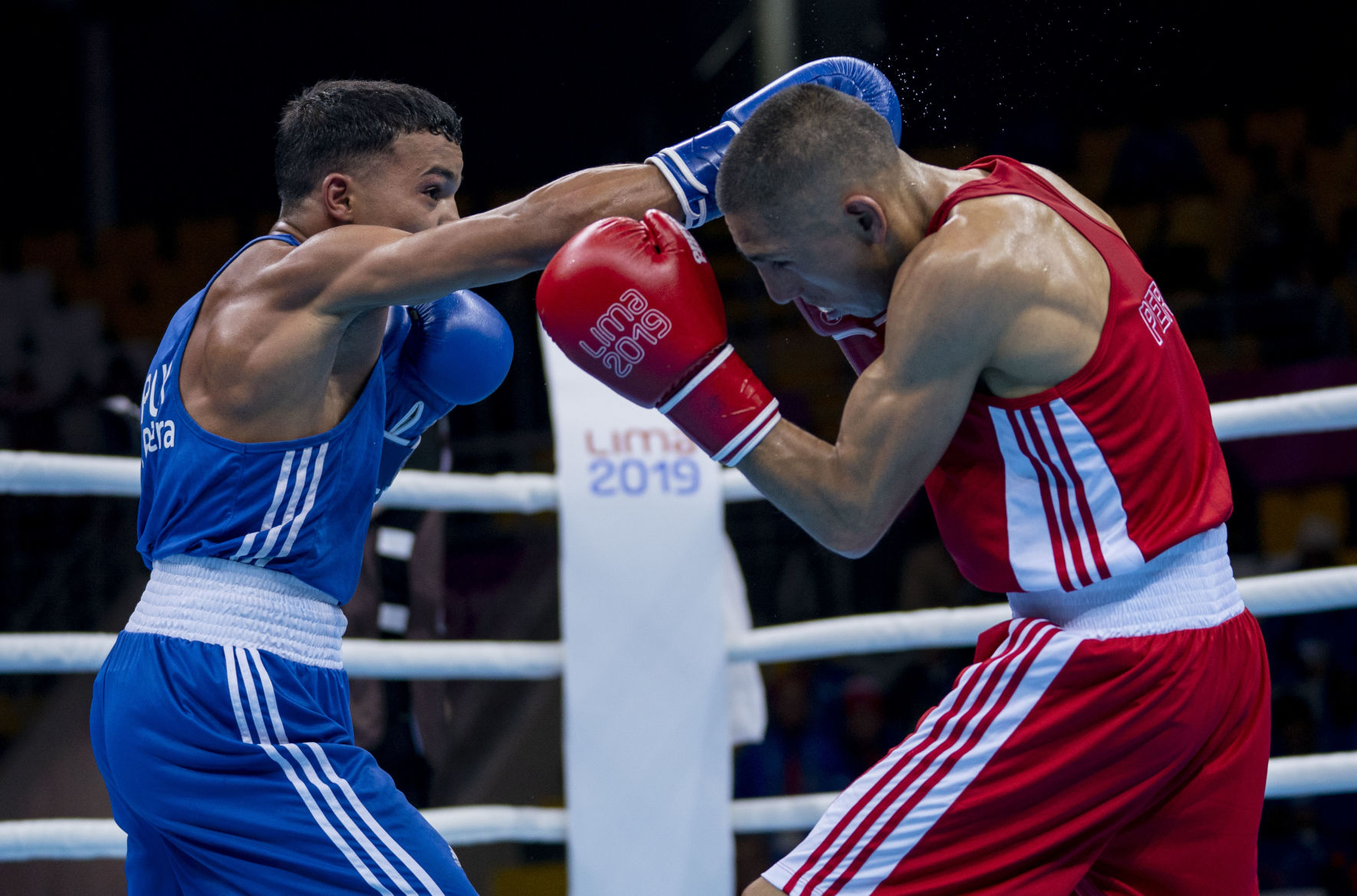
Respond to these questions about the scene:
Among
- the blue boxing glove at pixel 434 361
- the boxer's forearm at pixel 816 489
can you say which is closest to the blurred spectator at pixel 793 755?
the blue boxing glove at pixel 434 361

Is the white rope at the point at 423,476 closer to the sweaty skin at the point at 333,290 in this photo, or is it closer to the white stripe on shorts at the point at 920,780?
the sweaty skin at the point at 333,290

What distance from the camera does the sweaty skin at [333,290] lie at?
80.0 inches

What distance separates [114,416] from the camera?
400 cm

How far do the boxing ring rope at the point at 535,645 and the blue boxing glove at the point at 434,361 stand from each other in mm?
638

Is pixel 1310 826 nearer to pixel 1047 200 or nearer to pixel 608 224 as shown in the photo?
pixel 1047 200

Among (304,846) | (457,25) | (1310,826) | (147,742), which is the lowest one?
(1310,826)

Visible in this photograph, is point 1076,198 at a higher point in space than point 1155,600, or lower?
higher

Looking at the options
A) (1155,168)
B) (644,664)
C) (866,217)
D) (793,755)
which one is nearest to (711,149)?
(866,217)

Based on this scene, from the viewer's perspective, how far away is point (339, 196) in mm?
2322

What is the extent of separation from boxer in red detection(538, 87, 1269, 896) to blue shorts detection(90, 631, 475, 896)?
561 millimetres

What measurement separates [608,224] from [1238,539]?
14.3ft

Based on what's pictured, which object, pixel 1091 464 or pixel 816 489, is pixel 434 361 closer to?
pixel 816 489

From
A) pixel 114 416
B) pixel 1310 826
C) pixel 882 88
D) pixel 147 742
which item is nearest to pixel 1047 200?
pixel 882 88

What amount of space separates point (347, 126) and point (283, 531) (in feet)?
2.40
